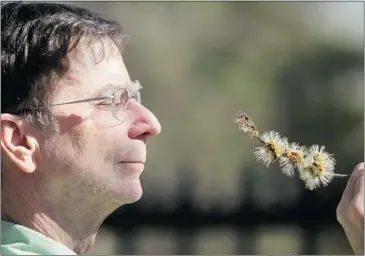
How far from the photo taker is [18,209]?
200 centimetres

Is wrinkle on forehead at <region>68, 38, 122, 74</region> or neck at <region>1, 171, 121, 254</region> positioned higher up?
wrinkle on forehead at <region>68, 38, 122, 74</region>

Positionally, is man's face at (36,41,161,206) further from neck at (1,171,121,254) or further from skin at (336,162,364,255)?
skin at (336,162,364,255)

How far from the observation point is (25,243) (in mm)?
1868

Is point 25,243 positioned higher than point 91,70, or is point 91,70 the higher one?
point 91,70

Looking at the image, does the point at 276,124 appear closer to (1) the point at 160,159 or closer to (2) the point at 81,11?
(1) the point at 160,159

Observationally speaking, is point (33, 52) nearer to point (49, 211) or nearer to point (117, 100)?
point (117, 100)

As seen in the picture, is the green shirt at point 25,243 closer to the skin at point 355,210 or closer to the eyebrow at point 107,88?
the eyebrow at point 107,88

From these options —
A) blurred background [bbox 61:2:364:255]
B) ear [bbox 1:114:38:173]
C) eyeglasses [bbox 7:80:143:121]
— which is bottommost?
blurred background [bbox 61:2:364:255]

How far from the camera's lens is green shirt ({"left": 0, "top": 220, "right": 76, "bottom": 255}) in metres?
1.84

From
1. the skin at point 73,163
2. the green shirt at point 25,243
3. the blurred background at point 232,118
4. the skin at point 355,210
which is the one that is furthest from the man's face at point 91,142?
the blurred background at point 232,118

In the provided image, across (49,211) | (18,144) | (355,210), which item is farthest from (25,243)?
(355,210)

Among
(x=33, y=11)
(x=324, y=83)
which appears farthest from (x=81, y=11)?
(x=324, y=83)

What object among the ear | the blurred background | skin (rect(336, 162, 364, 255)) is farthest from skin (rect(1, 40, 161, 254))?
the blurred background

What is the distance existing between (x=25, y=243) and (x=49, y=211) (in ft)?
0.51
